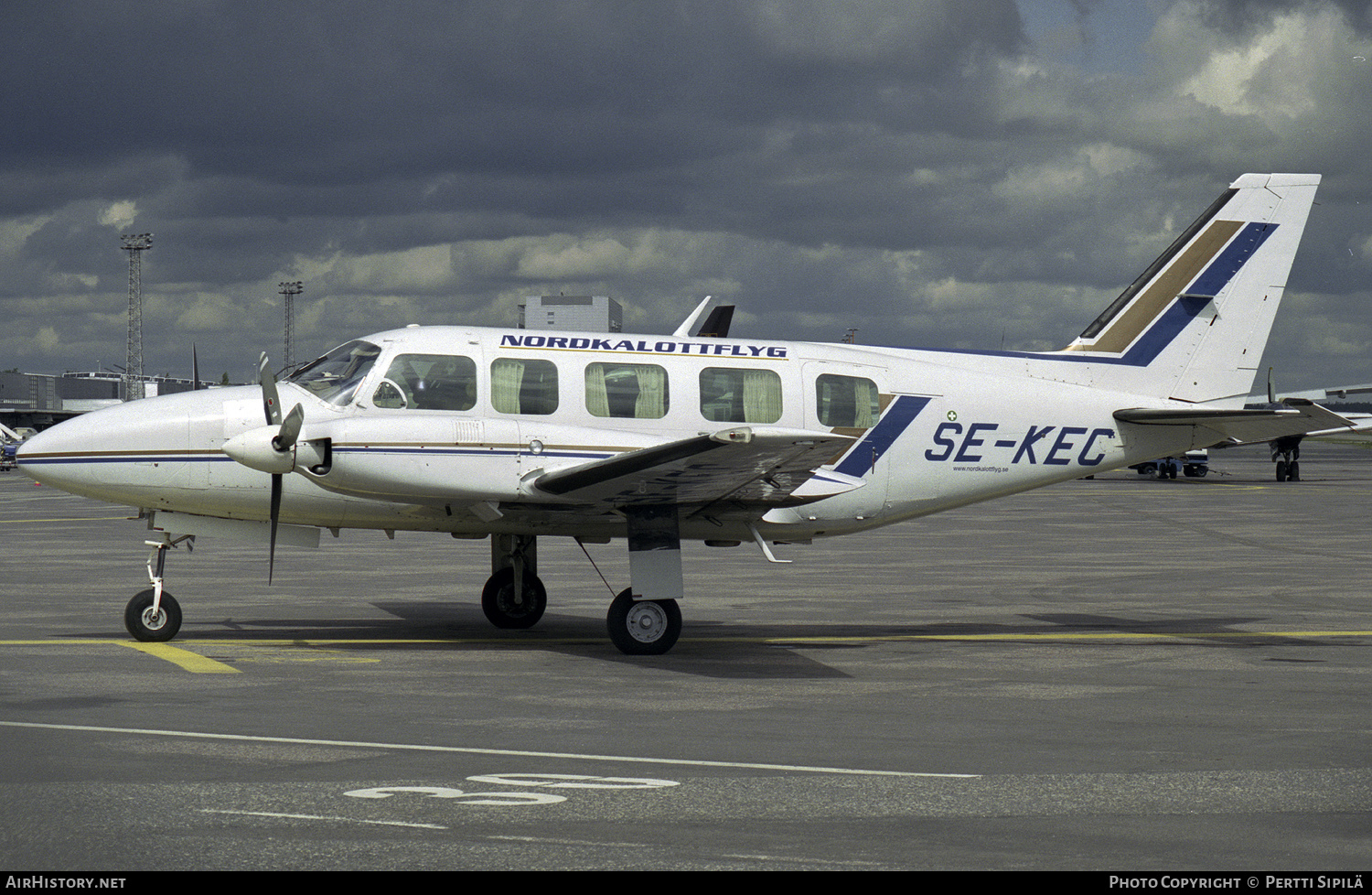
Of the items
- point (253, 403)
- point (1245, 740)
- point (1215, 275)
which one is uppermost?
point (1215, 275)

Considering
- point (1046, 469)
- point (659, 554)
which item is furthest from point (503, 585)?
point (1046, 469)

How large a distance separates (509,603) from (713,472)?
3.94 m

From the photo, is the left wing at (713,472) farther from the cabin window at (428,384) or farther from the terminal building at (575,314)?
the terminal building at (575,314)

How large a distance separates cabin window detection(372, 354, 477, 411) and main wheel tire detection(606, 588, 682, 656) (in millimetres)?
2657

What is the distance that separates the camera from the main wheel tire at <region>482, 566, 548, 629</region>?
15.3 metres

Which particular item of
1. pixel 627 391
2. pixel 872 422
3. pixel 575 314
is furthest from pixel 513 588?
pixel 575 314

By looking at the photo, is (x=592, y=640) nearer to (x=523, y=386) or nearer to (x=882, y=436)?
(x=523, y=386)

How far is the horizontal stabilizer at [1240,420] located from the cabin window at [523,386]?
686 centimetres

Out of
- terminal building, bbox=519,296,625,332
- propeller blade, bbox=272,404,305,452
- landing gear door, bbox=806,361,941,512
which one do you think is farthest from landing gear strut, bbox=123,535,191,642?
terminal building, bbox=519,296,625,332

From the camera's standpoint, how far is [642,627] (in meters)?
13.4

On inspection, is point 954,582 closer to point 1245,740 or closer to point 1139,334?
point 1139,334

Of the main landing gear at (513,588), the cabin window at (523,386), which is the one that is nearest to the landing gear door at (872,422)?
the cabin window at (523,386)

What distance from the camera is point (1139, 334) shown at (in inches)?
641
